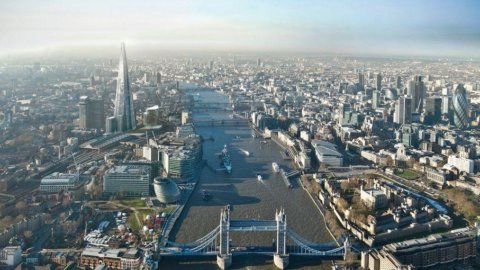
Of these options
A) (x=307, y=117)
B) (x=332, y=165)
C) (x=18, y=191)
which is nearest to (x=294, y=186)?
(x=332, y=165)

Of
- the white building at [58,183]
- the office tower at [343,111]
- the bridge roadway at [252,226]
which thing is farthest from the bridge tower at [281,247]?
the office tower at [343,111]

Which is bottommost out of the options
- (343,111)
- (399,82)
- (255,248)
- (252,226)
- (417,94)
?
(255,248)

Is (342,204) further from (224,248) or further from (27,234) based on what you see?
(27,234)

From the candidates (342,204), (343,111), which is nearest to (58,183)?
(342,204)

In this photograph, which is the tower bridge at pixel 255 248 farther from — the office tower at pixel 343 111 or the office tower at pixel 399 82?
the office tower at pixel 399 82

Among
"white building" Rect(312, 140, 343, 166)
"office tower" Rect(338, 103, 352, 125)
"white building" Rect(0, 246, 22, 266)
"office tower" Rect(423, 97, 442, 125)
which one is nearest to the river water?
"white building" Rect(312, 140, 343, 166)

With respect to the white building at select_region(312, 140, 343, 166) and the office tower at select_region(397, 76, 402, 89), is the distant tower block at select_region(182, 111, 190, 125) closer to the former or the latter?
the white building at select_region(312, 140, 343, 166)
